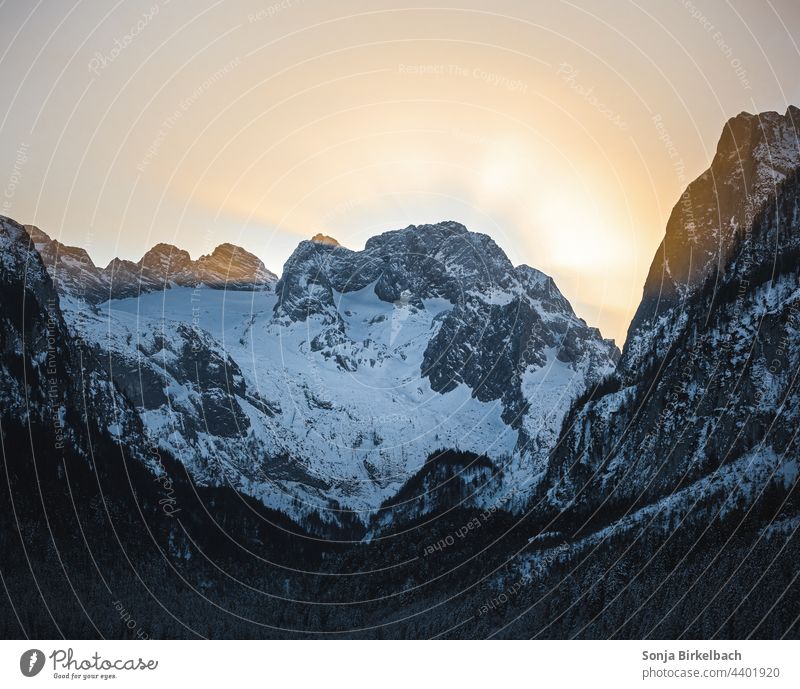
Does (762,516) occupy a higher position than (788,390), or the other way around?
(788,390)

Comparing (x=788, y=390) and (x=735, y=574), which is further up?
(x=788, y=390)

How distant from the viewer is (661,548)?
644 ft
